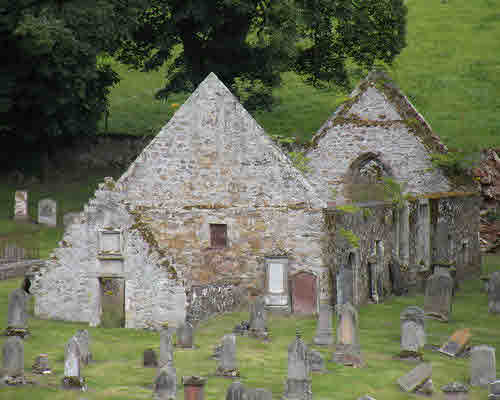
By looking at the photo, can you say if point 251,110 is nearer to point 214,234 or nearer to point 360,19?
point 360,19

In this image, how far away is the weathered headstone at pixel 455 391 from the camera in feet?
65.0

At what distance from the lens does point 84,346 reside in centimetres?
2231

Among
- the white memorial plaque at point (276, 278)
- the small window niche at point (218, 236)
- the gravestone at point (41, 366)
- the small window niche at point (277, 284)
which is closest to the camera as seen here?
the gravestone at point (41, 366)

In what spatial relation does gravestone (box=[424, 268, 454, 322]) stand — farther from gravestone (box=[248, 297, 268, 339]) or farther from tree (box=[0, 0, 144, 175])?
tree (box=[0, 0, 144, 175])

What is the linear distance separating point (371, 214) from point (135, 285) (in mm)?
9622

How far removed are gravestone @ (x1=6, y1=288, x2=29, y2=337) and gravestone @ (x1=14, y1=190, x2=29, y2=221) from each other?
18889 millimetres

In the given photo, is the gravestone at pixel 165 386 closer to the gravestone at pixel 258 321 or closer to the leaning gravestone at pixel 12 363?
the leaning gravestone at pixel 12 363

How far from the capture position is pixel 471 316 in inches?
1195

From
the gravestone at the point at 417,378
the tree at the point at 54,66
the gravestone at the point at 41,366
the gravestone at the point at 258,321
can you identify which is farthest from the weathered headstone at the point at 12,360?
the tree at the point at 54,66

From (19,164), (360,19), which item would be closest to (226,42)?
(360,19)

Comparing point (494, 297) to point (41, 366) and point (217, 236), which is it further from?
point (41, 366)

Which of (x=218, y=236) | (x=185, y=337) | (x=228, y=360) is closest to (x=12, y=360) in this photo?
(x=228, y=360)

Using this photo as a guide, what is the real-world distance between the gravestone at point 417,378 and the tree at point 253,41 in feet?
94.1

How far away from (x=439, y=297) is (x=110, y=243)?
10614mm
